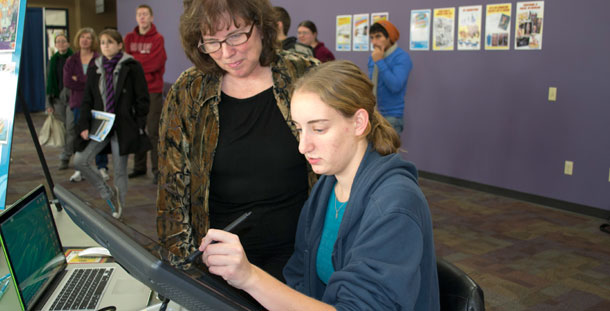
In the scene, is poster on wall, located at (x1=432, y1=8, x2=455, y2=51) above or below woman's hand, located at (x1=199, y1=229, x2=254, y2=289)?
above

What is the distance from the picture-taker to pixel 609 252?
11.9 feet

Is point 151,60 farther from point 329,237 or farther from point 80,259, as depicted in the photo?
point 329,237

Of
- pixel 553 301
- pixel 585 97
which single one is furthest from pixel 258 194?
pixel 585 97

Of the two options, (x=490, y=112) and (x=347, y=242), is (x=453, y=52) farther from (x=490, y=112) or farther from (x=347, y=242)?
(x=347, y=242)

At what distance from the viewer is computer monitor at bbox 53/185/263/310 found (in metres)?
0.73

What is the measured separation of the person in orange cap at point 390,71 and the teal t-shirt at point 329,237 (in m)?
3.37

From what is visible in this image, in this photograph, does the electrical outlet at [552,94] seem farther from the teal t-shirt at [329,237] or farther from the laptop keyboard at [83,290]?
the laptop keyboard at [83,290]

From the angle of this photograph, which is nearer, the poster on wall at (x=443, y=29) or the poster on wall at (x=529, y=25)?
the poster on wall at (x=529, y=25)

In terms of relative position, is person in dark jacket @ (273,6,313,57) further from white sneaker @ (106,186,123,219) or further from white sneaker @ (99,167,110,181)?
white sneaker @ (99,167,110,181)

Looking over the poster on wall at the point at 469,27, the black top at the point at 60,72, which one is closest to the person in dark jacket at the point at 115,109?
the black top at the point at 60,72

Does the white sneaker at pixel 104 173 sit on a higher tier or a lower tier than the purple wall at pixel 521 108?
lower

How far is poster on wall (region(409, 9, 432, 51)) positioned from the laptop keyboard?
4796 millimetres

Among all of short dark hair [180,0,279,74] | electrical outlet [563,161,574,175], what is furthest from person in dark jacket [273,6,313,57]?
electrical outlet [563,161,574,175]

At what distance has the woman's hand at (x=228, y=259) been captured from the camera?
2.90 ft
